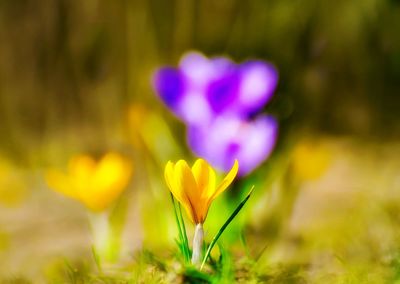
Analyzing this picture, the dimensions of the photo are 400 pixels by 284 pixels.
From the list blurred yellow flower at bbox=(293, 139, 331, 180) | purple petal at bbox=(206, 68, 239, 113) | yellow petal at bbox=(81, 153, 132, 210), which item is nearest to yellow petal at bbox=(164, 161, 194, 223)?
yellow petal at bbox=(81, 153, 132, 210)

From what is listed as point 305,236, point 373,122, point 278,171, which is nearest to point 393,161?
point 373,122

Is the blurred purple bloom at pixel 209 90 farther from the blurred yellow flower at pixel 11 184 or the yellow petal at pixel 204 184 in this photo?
the blurred yellow flower at pixel 11 184

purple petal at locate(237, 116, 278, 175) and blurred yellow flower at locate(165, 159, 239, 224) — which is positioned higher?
blurred yellow flower at locate(165, 159, 239, 224)

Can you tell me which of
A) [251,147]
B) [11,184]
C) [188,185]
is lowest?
[11,184]

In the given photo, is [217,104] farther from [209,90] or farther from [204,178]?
[204,178]

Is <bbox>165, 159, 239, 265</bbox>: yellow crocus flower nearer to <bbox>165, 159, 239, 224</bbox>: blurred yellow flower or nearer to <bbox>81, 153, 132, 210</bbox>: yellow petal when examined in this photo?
<bbox>165, 159, 239, 224</bbox>: blurred yellow flower

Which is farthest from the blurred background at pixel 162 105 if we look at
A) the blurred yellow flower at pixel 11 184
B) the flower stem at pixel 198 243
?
the flower stem at pixel 198 243

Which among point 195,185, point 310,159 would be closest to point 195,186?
point 195,185
